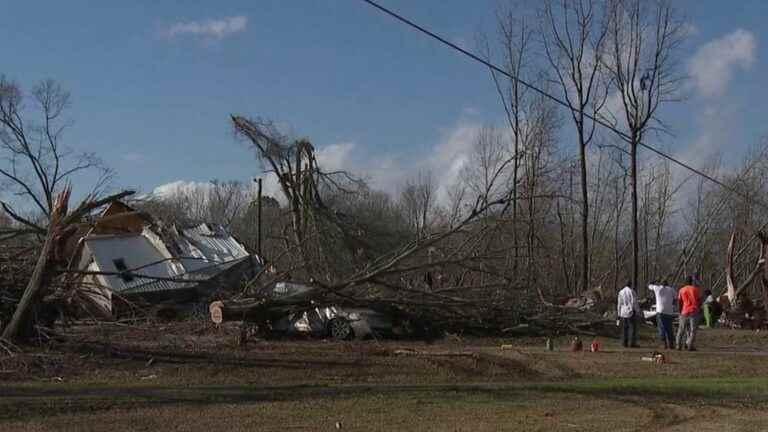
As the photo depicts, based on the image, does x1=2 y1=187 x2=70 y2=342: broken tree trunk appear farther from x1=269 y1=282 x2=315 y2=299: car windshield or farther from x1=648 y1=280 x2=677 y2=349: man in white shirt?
x1=648 y1=280 x2=677 y2=349: man in white shirt

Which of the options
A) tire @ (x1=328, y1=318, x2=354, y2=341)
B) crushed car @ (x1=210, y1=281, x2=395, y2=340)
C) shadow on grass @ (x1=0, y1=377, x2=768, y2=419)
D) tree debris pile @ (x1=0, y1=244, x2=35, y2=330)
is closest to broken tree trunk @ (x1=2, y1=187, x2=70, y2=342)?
tree debris pile @ (x1=0, y1=244, x2=35, y2=330)

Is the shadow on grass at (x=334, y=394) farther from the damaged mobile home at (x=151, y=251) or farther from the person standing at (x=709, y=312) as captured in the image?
the person standing at (x=709, y=312)

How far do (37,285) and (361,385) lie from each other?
6.21 metres

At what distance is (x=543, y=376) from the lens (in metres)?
15.6

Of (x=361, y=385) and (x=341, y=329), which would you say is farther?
(x=341, y=329)

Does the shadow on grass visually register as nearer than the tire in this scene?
Yes

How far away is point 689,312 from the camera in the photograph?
1956cm

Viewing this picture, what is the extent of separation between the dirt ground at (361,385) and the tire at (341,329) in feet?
2.94

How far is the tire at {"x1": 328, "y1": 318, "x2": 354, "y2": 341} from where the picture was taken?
20781mm

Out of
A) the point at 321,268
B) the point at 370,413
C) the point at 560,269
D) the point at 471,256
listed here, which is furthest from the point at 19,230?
the point at 560,269

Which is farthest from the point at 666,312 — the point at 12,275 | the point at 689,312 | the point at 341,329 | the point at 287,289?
the point at 12,275

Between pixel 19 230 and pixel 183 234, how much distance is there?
32.9 feet

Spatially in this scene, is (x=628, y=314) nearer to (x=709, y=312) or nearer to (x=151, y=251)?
(x=709, y=312)

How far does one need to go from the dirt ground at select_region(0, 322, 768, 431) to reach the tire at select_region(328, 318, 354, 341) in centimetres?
89
